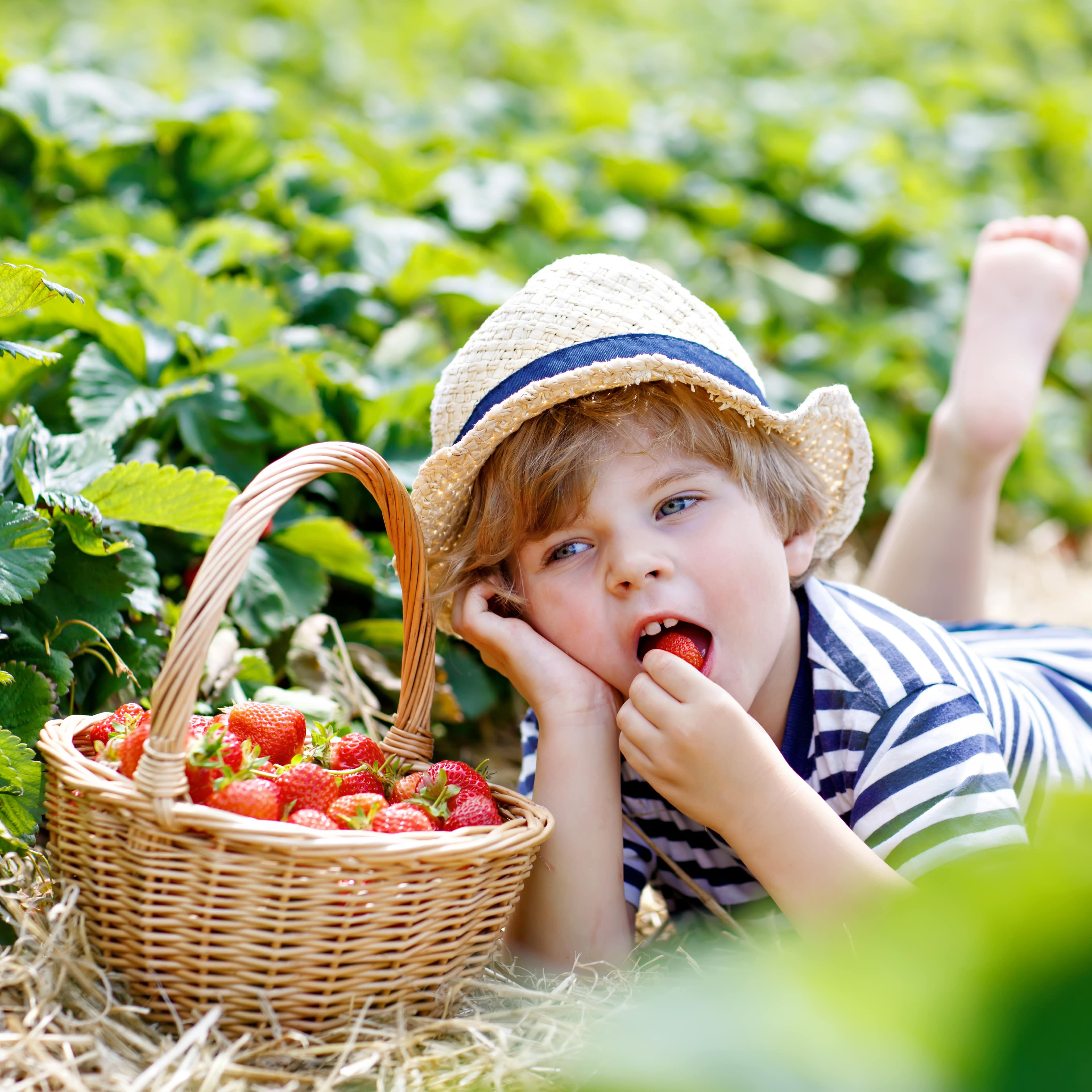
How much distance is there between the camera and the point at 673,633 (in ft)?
4.24

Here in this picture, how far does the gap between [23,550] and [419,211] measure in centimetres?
211

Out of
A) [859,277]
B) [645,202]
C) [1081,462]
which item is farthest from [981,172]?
[645,202]

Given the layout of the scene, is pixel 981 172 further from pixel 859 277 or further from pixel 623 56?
pixel 623 56

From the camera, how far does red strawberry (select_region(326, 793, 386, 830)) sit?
3.46 ft

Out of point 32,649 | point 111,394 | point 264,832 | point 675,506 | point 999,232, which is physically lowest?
point 32,649

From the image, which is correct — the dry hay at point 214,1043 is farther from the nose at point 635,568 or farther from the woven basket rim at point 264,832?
the nose at point 635,568

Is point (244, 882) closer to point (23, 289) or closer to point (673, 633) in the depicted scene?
point (673, 633)

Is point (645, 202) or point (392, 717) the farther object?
point (645, 202)

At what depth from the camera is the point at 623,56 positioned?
5.43m

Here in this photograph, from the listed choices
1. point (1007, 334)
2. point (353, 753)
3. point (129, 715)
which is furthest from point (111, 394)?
point (1007, 334)

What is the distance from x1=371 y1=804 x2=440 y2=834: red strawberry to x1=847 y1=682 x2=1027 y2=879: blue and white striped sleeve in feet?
1.80

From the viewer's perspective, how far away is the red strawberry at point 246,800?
101cm

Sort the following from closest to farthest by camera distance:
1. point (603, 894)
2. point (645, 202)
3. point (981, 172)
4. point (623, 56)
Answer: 1. point (603, 894)
2. point (645, 202)
3. point (981, 172)
4. point (623, 56)

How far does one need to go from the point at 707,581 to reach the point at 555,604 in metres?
0.20
